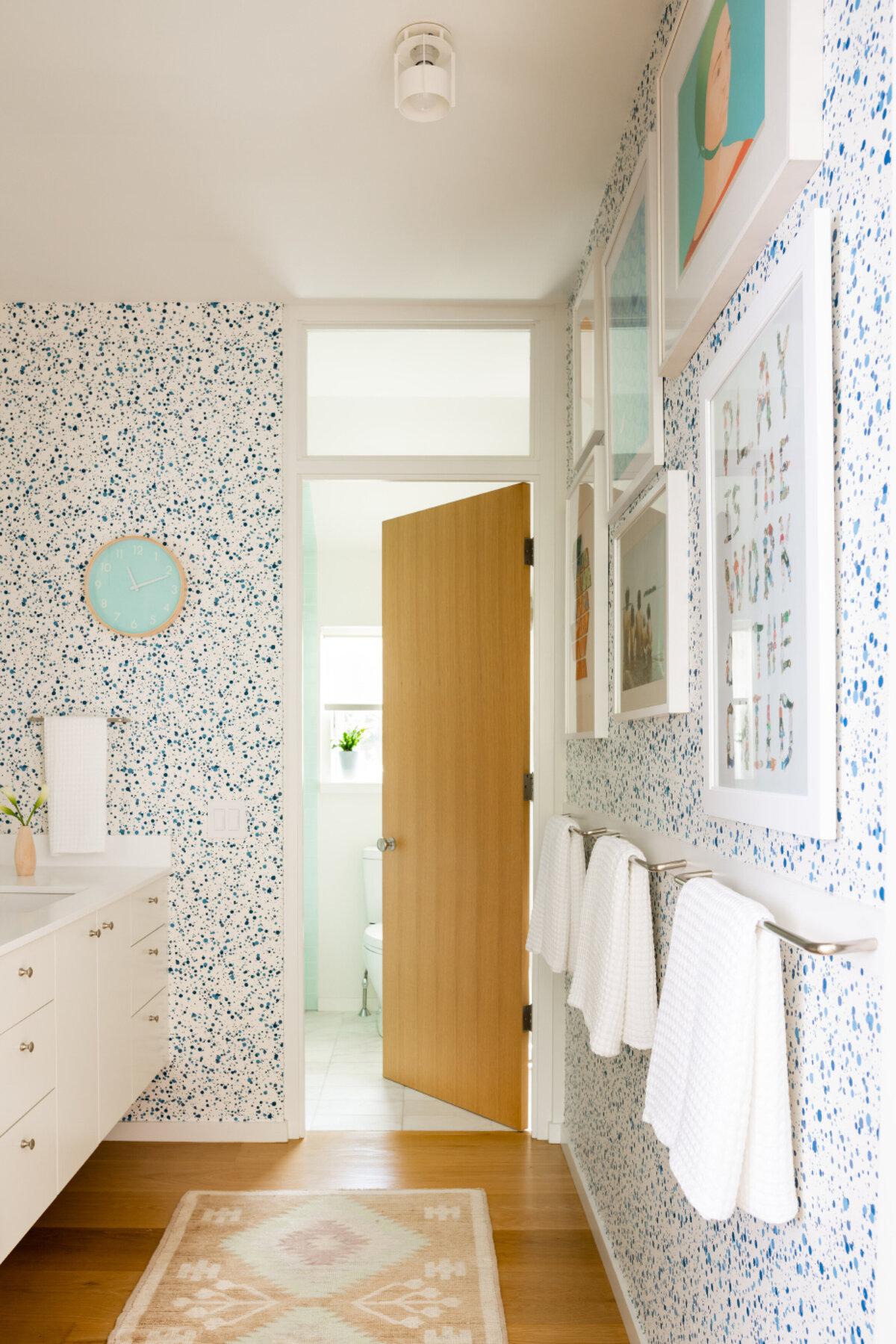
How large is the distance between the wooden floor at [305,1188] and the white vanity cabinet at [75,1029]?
0.82 ft

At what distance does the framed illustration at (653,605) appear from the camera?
5.18 ft

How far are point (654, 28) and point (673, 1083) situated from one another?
1864mm

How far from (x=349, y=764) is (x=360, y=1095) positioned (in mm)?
1481

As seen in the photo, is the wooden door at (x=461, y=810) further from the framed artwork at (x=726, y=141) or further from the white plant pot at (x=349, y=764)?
the framed artwork at (x=726, y=141)

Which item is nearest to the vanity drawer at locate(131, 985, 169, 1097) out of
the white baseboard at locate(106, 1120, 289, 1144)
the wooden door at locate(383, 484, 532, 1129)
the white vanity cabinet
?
the white vanity cabinet

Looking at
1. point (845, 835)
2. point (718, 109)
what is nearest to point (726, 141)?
point (718, 109)

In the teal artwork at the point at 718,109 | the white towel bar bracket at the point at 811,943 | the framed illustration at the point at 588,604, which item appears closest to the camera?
the white towel bar bracket at the point at 811,943

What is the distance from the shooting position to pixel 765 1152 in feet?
3.44

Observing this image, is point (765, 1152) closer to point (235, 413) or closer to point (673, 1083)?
point (673, 1083)

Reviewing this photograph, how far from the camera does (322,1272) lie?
220 centimetres

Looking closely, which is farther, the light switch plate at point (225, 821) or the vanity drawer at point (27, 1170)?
the light switch plate at point (225, 821)

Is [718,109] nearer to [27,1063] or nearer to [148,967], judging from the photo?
[27,1063]

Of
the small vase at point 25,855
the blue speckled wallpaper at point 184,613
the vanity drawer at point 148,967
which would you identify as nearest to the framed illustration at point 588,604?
the blue speckled wallpaper at point 184,613

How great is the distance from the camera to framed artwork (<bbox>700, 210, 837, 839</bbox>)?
3.19 ft
